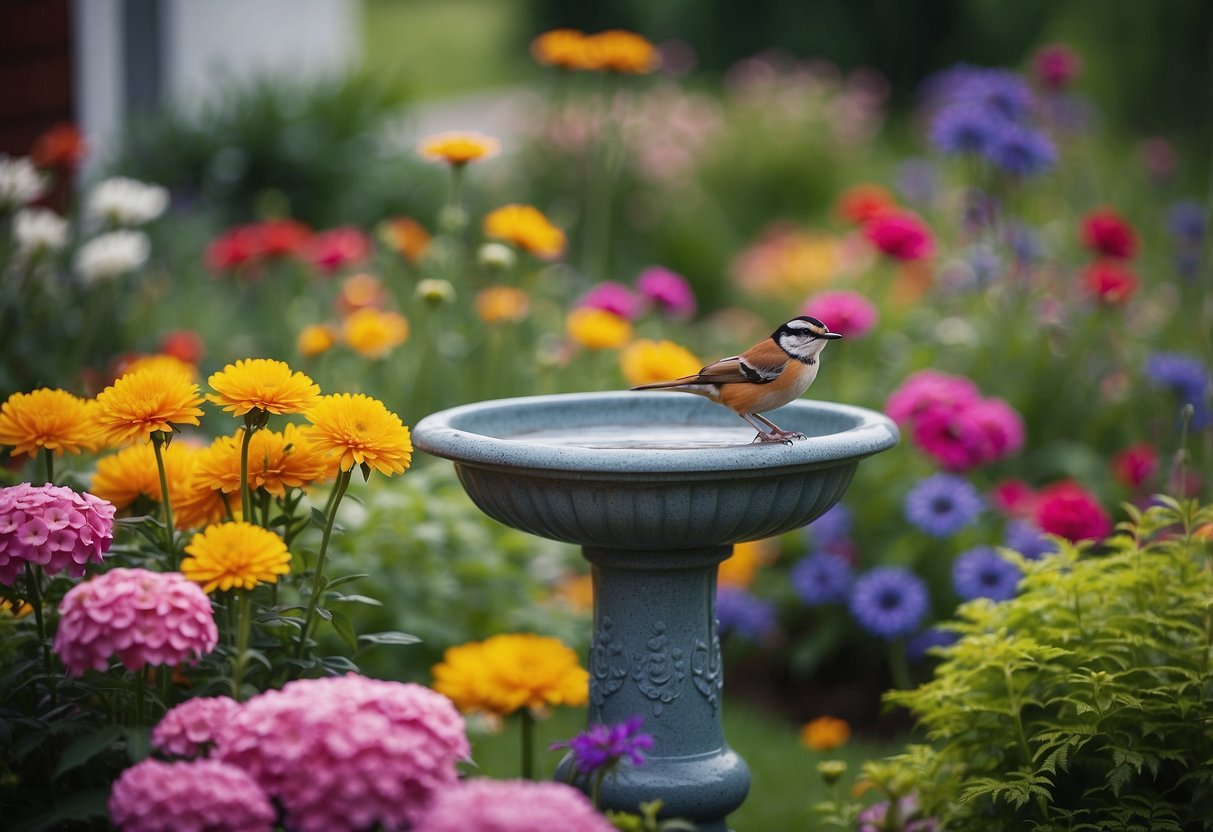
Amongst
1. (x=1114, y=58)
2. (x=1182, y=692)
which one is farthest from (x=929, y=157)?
(x=1182, y=692)

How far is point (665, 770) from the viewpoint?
8.77ft

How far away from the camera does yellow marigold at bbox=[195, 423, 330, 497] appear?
91.7 inches

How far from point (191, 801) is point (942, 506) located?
8.39 feet

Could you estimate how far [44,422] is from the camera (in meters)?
2.38

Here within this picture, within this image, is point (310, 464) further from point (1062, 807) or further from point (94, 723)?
point (1062, 807)

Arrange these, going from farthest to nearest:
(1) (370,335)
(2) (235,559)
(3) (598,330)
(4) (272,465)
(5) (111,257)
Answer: (5) (111,257), (3) (598,330), (1) (370,335), (4) (272,465), (2) (235,559)

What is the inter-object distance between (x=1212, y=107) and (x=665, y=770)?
11.9 metres

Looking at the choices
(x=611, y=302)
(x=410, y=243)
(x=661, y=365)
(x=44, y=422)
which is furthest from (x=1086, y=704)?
(x=410, y=243)

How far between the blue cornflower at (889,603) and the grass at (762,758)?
44cm

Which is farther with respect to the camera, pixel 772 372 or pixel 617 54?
pixel 617 54

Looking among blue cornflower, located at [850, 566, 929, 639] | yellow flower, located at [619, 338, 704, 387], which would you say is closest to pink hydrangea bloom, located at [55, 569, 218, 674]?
yellow flower, located at [619, 338, 704, 387]

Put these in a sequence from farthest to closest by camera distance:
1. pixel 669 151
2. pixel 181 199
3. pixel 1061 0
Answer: pixel 1061 0 → pixel 669 151 → pixel 181 199

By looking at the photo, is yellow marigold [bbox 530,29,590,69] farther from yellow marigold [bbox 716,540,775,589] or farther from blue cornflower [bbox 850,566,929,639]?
blue cornflower [bbox 850,566,929,639]

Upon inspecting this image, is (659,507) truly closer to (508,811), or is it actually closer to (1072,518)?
(508,811)
